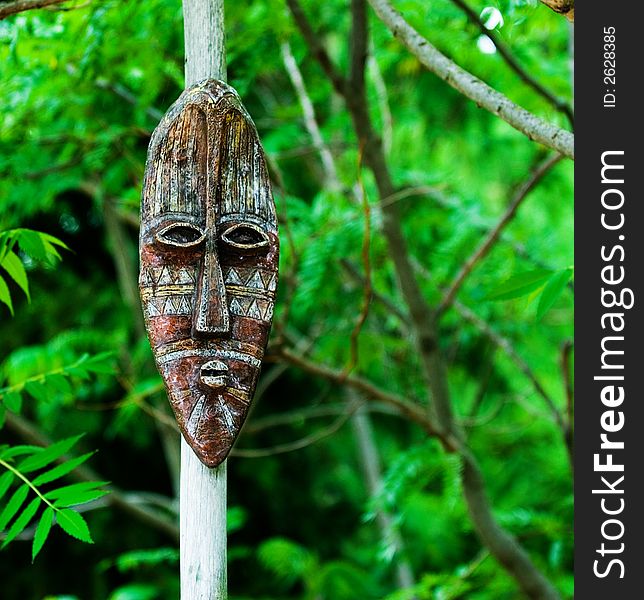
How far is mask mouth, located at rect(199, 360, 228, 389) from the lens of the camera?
946 mm

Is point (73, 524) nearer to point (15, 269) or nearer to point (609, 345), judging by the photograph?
point (15, 269)

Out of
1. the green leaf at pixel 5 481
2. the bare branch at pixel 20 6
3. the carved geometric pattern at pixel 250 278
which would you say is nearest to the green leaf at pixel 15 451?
the green leaf at pixel 5 481

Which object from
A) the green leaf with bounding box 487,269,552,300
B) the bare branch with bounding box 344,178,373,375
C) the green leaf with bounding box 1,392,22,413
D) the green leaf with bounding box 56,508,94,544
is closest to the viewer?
the green leaf with bounding box 56,508,94,544

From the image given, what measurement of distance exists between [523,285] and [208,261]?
0.37 metres

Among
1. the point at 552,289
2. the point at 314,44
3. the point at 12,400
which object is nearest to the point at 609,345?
the point at 552,289

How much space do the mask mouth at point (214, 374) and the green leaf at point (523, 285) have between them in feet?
1.11

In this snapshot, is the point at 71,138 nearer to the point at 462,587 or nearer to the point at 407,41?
the point at 407,41

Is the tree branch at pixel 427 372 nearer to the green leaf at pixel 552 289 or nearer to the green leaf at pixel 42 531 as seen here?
the green leaf at pixel 552 289

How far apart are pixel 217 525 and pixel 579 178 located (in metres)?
0.60

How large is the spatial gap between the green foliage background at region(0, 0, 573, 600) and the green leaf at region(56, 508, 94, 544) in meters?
0.26

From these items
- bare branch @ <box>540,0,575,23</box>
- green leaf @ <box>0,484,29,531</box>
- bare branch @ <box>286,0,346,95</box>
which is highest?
bare branch @ <box>286,0,346,95</box>

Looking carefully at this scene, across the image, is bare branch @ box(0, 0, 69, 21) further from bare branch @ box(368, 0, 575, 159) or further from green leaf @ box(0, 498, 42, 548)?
green leaf @ box(0, 498, 42, 548)

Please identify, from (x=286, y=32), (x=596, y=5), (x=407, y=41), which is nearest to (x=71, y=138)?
(x=286, y=32)

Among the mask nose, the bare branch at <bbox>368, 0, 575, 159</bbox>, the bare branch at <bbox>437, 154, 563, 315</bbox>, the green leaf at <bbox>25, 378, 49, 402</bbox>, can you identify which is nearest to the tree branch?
the bare branch at <bbox>437, 154, 563, 315</bbox>
